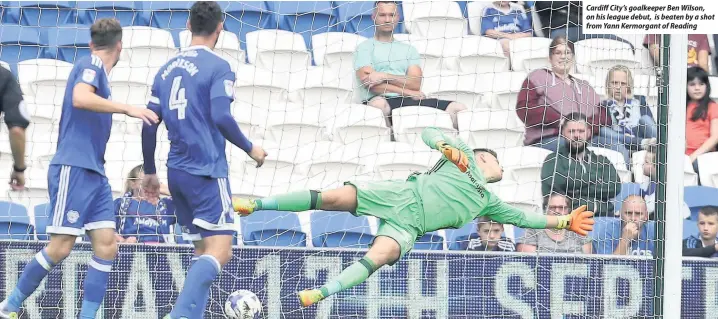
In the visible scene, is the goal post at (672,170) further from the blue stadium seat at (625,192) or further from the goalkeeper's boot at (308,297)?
the goalkeeper's boot at (308,297)

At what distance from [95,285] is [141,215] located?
58.7 inches

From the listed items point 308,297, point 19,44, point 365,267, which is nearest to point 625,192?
point 365,267

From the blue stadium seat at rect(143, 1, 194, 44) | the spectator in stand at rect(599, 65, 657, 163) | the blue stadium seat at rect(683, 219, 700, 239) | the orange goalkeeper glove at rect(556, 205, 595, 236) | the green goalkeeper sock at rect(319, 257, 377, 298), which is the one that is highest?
the blue stadium seat at rect(143, 1, 194, 44)

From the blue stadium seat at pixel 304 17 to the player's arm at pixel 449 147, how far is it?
10.0 ft

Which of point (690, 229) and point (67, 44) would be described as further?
point (67, 44)

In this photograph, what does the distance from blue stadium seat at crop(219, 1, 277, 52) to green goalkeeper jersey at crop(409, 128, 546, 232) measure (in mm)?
3182

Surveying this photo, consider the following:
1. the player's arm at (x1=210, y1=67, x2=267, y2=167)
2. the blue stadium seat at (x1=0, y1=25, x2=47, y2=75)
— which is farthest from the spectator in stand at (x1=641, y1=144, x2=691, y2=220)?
the blue stadium seat at (x1=0, y1=25, x2=47, y2=75)

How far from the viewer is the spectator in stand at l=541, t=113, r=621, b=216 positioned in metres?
8.81

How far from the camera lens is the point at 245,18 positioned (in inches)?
432

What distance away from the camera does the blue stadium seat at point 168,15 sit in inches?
426

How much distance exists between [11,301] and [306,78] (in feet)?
12.2

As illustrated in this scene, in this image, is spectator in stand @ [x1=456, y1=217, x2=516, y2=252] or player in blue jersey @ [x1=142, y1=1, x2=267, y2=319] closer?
player in blue jersey @ [x1=142, y1=1, x2=267, y2=319]

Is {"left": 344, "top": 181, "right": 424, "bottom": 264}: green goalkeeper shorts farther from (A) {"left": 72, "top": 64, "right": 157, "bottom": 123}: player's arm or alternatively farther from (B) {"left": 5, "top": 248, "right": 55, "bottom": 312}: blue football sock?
(B) {"left": 5, "top": 248, "right": 55, "bottom": 312}: blue football sock

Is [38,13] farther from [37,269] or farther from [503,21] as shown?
[37,269]
